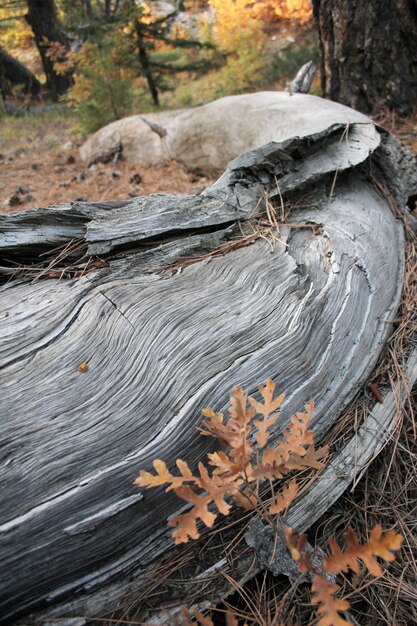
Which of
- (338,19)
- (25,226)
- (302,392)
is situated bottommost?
(302,392)

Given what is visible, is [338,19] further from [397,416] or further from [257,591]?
[257,591]

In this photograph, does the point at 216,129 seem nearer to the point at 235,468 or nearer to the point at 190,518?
the point at 235,468

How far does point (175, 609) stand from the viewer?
1619 millimetres

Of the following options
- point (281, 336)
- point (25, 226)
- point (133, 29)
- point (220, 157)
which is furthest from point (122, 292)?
point (133, 29)

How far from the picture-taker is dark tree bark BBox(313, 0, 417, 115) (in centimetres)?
450

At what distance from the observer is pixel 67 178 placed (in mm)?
5789

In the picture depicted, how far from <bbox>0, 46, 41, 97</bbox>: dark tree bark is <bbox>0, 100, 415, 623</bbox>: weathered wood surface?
12255mm

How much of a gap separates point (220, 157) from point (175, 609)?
4.45 m

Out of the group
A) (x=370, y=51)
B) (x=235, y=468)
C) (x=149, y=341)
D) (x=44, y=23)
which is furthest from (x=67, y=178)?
(x=44, y=23)

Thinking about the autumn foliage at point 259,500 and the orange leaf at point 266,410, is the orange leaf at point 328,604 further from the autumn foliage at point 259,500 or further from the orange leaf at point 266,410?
the orange leaf at point 266,410

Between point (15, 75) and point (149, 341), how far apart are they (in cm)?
1405

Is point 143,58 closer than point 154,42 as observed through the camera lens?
Yes

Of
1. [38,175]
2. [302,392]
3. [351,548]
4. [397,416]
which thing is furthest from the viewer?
[38,175]

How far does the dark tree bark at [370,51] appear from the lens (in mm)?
4496
